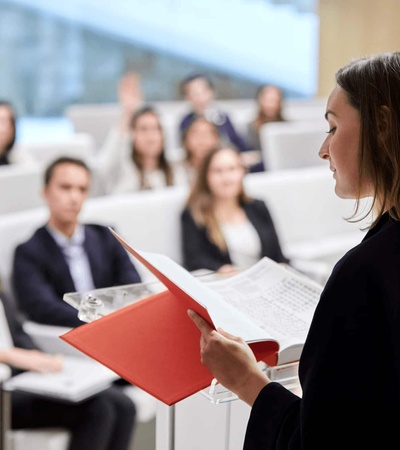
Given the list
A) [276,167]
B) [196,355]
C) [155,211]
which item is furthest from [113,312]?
[276,167]

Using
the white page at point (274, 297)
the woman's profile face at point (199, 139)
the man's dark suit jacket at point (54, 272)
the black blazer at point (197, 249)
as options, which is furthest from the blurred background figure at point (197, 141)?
the white page at point (274, 297)

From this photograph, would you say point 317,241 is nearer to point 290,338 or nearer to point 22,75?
point 290,338

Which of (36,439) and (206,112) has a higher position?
(206,112)

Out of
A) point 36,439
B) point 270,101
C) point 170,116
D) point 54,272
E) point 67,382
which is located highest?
point 270,101

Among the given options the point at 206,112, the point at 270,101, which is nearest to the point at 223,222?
the point at 206,112

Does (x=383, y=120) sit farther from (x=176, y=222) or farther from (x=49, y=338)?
(x=176, y=222)

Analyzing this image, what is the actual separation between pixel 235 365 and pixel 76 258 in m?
2.34

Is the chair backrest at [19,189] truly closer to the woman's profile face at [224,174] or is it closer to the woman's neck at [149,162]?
the woman's neck at [149,162]

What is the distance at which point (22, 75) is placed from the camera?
1036cm

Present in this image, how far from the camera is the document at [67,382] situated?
9.52ft

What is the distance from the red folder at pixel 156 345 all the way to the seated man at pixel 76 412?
5.26 feet

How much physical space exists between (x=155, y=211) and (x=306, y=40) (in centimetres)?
850

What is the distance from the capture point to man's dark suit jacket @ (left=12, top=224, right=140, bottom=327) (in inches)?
133

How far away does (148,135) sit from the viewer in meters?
5.71
